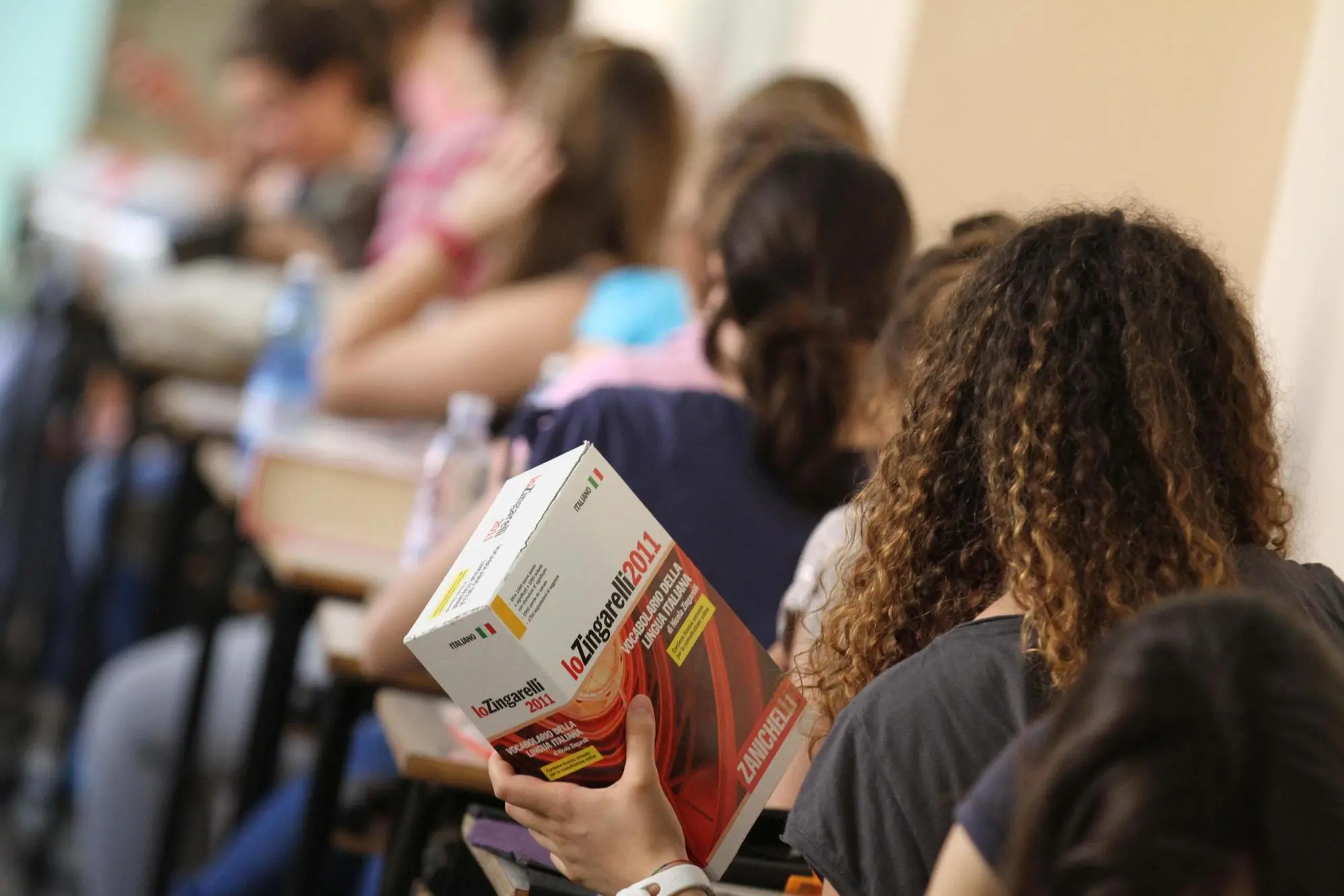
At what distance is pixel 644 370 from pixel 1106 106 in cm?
104

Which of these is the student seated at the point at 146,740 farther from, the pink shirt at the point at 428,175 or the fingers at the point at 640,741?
the fingers at the point at 640,741

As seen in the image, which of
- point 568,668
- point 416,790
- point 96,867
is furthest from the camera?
point 96,867

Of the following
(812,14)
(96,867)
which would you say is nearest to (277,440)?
(96,867)

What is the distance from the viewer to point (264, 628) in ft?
9.64

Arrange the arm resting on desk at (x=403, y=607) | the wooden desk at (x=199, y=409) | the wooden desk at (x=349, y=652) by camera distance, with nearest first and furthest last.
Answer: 1. the arm resting on desk at (x=403, y=607)
2. the wooden desk at (x=349, y=652)
3. the wooden desk at (x=199, y=409)

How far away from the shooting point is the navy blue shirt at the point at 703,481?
1597 millimetres

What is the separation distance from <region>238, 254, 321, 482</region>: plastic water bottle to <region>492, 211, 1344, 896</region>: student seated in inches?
69.8

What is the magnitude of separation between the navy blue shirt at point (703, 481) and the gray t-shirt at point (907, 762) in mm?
614

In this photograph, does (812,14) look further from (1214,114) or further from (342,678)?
(342,678)

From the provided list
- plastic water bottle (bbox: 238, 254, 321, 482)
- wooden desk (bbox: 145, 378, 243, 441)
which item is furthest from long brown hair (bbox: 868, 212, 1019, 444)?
wooden desk (bbox: 145, 378, 243, 441)

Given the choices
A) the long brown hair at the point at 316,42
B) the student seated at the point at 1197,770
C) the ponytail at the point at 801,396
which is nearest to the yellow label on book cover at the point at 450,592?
the student seated at the point at 1197,770

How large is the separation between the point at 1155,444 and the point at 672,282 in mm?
1581

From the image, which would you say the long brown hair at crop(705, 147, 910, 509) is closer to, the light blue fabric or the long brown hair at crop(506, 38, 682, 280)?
the light blue fabric

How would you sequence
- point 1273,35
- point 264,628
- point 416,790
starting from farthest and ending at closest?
point 264,628 → point 1273,35 → point 416,790
